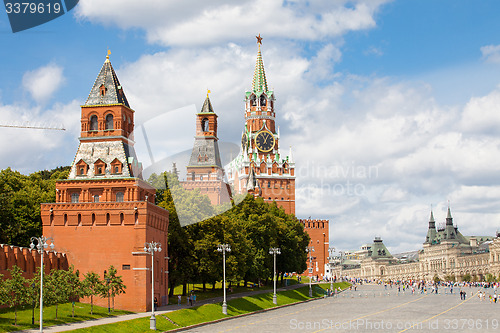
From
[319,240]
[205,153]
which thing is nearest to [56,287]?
[205,153]

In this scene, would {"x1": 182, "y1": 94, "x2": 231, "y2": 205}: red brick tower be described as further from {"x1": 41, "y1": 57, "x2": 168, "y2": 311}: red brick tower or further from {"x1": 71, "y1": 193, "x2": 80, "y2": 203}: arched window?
{"x1": 71, "y1": 193, "x2": 80, "y2": 203}: arched window

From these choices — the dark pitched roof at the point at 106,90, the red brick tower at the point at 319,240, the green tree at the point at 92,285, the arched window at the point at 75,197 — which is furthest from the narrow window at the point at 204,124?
the red brick tower at the point at 319,240

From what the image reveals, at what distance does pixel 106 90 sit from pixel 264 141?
122 meters

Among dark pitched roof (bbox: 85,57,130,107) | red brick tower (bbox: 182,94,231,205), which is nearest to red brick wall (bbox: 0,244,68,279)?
dark pitched roof (bbox: 85,57,130,107)

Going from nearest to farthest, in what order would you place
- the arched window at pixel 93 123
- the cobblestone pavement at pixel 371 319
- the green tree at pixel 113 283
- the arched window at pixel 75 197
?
the cobblestone pavement at pixel 371 319 → the green tree at pixel 113 283 → the arched window at pixel 75 197 → the arched window at pixel 93 123

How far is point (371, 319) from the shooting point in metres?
70.2

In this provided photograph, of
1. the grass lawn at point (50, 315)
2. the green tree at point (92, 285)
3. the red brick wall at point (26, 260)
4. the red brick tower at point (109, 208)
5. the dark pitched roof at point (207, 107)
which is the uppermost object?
the dark pitched roof at point (207, 107)

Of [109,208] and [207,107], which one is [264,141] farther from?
[109,208]

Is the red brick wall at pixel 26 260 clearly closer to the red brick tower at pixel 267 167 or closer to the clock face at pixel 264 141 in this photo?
the red brick tower at pixel 267 167

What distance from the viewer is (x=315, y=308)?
8719 centimetres

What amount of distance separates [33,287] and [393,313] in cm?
3889

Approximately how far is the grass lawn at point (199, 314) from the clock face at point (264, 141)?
94.4 m

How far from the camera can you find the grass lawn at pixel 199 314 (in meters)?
56.6

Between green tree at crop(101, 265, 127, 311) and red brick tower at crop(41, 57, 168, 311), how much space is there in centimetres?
127
